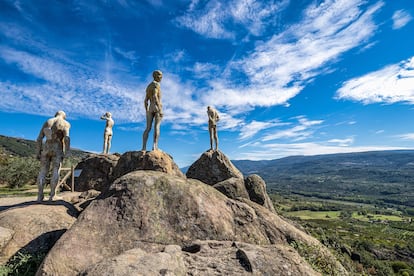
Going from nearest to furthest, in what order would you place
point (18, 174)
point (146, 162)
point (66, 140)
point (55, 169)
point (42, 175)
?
point (42, 175) < point (55, 169) < point (66, 140) < point (146, 162) < point (18, 174)

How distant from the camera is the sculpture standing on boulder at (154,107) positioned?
16.5 meters

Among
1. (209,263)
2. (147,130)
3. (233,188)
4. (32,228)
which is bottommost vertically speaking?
(209,263)

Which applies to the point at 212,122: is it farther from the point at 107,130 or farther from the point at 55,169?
the point at 55,169

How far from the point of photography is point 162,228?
8742 mm

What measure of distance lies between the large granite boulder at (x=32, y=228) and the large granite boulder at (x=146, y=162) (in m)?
4.62

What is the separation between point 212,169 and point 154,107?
363 inches

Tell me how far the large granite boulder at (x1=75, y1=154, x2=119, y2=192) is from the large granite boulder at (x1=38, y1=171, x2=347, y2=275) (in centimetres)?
1415

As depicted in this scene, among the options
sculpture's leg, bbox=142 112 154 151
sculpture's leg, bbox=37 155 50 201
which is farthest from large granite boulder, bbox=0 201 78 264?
sculpture's leg, bbox=142 112 154 151

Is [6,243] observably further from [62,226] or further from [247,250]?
[247,250]

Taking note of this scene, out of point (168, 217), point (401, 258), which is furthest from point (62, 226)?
point (401, 258)

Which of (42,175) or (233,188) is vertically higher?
(42,175)

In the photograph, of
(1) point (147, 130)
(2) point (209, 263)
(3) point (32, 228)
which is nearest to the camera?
(2) point (209, 263)

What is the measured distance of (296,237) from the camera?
35.3 ft

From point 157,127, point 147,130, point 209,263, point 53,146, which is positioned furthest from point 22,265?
point 157,127
